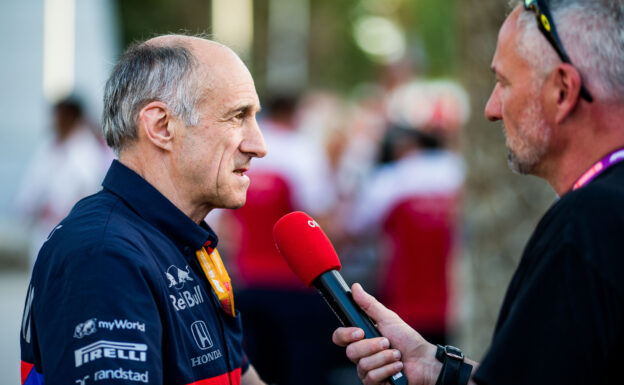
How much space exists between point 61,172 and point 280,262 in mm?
2225

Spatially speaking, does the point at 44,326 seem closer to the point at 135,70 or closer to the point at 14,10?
the point at 135,70

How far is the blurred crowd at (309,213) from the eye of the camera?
6.55m

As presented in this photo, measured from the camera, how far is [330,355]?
7.90 metres

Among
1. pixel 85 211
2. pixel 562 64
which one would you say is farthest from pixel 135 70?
pixel 562 64

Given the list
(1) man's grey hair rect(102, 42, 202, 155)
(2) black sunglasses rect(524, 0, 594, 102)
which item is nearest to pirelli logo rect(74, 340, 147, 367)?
(1) man's grey hair rect(102, 42, 202, 155)

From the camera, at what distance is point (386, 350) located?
8.19 feet

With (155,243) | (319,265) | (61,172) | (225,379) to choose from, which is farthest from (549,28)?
(61,172)

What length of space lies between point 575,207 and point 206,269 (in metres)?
1.23

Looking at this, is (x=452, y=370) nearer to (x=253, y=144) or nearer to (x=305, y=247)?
(x=305, y=247)

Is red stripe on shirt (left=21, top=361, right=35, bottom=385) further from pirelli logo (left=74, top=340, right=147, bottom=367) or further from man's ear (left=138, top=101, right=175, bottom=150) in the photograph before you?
man's ear (left=138, top=101, right=175, bottom=150)

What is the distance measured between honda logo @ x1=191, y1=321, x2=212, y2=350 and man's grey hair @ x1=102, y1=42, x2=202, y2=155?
682 mm

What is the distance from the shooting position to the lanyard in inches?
103

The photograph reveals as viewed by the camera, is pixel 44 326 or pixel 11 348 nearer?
pixel 44 326

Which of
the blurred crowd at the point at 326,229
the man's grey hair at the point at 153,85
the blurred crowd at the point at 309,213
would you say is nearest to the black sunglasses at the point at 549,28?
the man's grey hair at the point at 153,85
